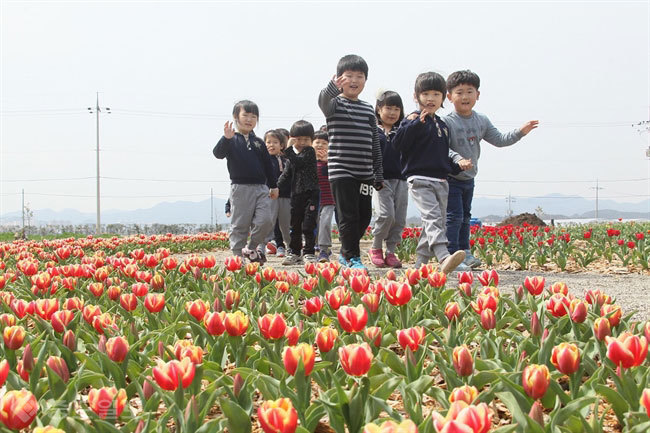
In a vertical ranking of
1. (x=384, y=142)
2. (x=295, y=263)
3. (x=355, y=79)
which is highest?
(x=355, y=79)

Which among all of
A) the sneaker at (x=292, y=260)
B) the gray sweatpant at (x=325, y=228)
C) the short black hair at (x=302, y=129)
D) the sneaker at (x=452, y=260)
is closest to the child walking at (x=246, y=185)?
the sneaker at (x=292, y=260)

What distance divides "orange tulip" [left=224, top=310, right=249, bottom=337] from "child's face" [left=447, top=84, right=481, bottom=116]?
183 inches

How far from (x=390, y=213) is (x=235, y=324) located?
15.1 feet

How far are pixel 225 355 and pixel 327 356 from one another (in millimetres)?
484

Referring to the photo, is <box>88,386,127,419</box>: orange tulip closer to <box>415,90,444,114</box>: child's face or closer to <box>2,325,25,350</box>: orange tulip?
<box>2,325,25,350</box>: orange tulip

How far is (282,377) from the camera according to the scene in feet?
5.69

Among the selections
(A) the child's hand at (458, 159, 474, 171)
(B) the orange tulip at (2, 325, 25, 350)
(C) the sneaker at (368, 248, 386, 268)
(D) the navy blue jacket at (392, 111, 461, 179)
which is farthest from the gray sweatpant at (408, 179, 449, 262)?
(B) the orange tulip at (2, 325, 25, 350)

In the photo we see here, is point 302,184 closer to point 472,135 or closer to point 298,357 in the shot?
point 472,135

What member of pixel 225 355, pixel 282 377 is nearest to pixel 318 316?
pixel 225 355

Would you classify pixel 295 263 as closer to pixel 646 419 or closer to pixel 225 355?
pixel 225 355

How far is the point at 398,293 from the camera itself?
104 inches

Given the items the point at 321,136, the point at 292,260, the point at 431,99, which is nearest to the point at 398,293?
the point at 431,99

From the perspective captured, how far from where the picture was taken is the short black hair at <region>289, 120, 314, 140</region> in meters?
7.69

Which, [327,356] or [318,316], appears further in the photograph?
[318,316]
